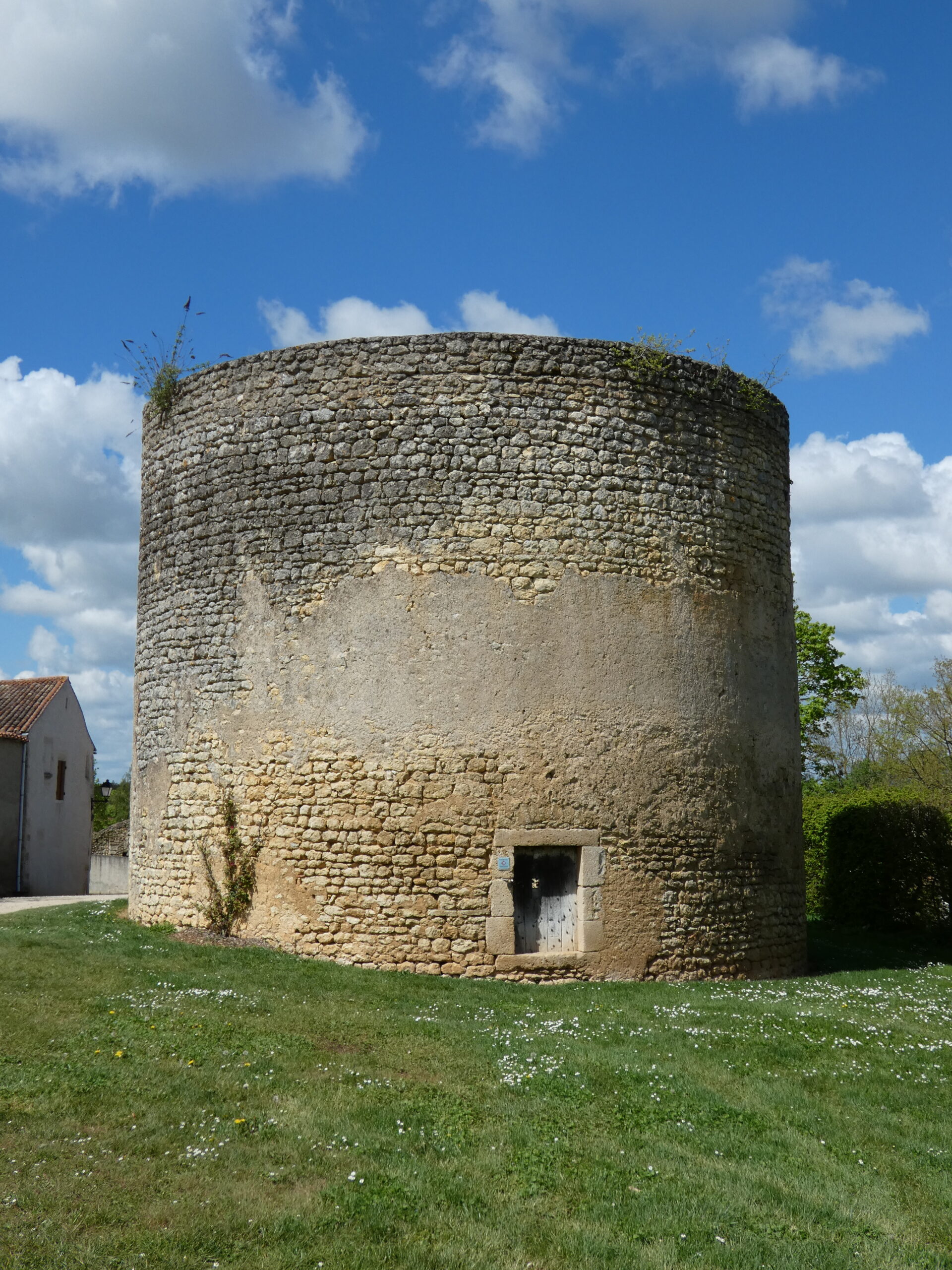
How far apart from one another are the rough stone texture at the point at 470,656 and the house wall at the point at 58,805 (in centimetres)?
1571

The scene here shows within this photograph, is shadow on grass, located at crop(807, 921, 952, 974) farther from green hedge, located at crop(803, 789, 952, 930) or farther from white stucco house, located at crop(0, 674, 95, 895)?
white stucco house, located at crop(0, 674, 95, 895)

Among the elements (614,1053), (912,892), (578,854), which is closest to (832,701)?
(912,892)

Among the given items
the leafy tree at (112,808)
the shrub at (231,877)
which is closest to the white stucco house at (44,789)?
the leafy tree at (112,808)

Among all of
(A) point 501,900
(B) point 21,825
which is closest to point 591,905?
(A) point 501,900

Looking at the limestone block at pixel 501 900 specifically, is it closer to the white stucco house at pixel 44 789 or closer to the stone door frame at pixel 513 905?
the stone door frame at pixel 513 905

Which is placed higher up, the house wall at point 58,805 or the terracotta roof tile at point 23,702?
the terracotta roof tile at point 23,702

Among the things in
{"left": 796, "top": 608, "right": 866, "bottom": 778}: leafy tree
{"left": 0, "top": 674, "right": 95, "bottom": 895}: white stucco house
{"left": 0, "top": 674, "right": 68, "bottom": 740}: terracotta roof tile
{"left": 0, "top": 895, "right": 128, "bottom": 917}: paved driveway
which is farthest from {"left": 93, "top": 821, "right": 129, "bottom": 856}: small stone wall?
{"left": 796, "top": 608, "right": 866, "bottom": 778}: leafy tree

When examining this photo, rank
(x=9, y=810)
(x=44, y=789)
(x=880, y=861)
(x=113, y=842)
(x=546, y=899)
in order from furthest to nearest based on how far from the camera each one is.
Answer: (x=113, y=842), (x=44, y=789), (x=9, y=810), (x=880, y=861), (x=546, y=899)

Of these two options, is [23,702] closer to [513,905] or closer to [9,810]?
[9,810]

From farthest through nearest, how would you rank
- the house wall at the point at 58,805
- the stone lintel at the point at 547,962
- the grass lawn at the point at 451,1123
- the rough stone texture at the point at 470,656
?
1. the house wall at the point at 58,805
2. the rough stone texture at the point at 470,656
3. the stone lintel at the point at 547,962
4. the grass lawn at the point at 451,1123

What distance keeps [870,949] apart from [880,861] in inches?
119

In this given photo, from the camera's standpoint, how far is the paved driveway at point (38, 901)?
1748 cm

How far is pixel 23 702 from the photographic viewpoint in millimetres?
27453

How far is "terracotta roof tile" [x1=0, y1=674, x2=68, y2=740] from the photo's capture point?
25844 millimetres
